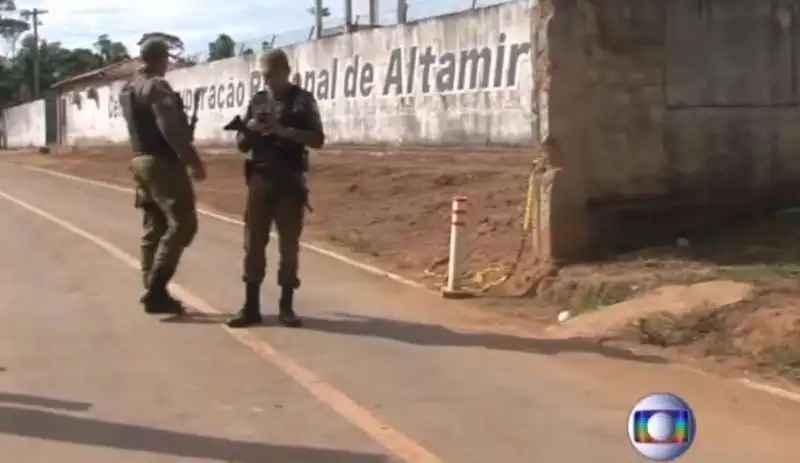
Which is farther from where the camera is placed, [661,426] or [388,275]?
[388,275]

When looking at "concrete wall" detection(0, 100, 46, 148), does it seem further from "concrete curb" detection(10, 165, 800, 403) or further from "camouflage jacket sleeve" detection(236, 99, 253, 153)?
"camouflage jacket sleeve" detection(236, 99, 253, 153)

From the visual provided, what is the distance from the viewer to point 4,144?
8494 cm

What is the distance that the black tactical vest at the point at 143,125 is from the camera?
938 cm

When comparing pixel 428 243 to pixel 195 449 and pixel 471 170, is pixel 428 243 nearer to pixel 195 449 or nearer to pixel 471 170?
pixel 471 170

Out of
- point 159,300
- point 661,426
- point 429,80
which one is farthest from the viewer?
point 429,80

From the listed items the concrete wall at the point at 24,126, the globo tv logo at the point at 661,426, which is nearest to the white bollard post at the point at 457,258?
the globo tv logo at the point at 661,426

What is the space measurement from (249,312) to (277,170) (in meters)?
1.06

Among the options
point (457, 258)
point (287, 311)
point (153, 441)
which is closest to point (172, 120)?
point (287, 311)

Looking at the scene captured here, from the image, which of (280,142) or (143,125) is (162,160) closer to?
(143,125)

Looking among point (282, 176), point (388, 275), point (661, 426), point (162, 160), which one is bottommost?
point (388, 275)

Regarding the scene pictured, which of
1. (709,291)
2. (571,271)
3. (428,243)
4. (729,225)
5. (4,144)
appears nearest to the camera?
(709,291)

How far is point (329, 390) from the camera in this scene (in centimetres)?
720

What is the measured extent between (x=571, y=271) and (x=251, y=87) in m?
26.7

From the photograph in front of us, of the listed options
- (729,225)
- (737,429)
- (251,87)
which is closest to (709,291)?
(729,225)
